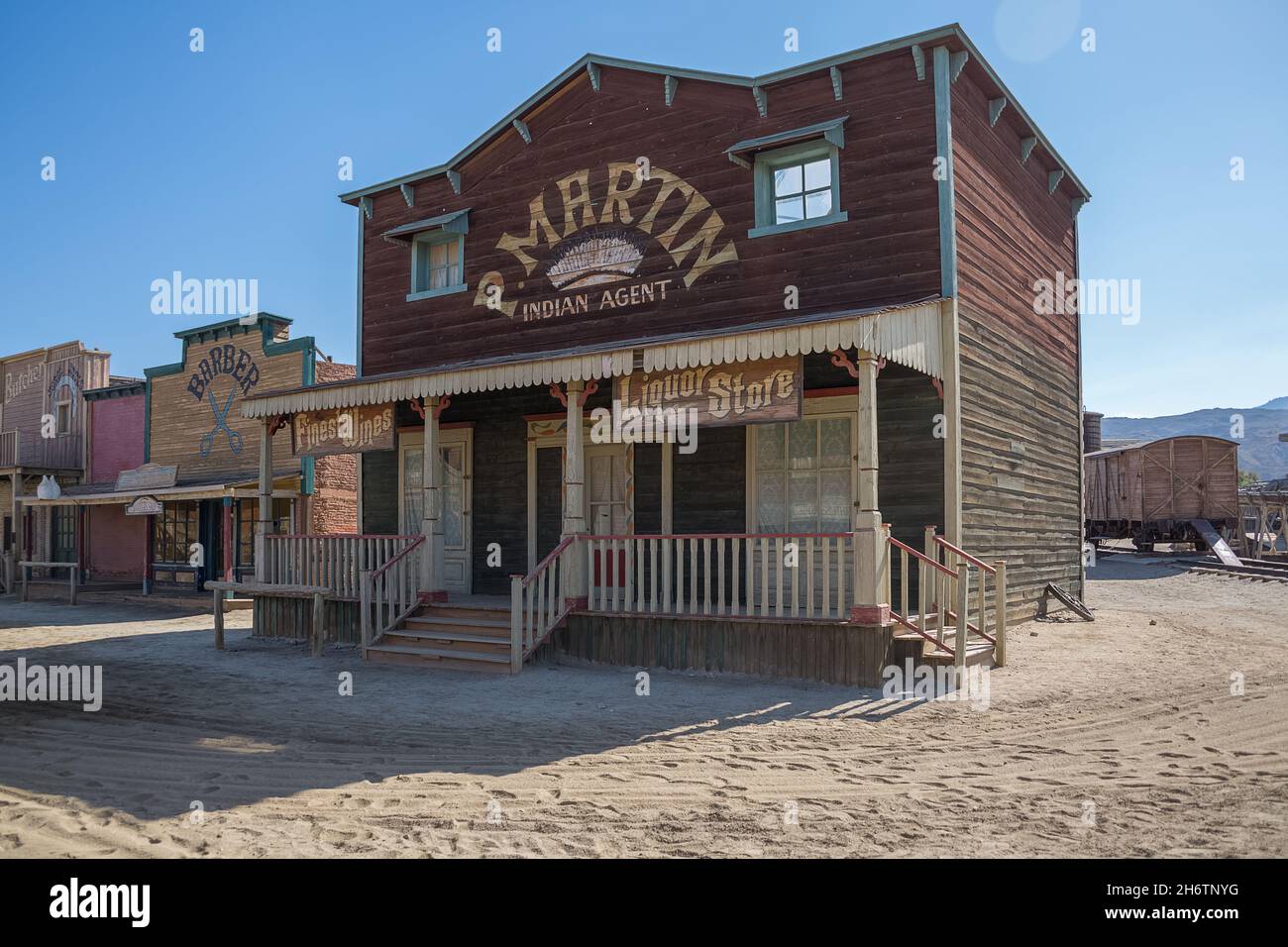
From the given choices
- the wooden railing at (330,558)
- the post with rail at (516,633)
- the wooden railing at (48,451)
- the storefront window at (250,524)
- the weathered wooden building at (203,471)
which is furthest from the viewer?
the wooden railing at (48,451)

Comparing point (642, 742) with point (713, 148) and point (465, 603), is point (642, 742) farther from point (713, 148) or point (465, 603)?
point (713, 148)

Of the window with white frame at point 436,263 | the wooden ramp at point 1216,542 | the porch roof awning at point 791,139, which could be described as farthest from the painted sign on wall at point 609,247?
the wooden ramp at point 1216,542

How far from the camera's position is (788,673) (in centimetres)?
932

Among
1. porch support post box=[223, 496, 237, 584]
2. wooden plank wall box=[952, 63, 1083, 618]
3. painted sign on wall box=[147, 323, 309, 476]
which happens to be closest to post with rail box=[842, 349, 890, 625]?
wooden plank wall box=[952, 63, 1083, 618]

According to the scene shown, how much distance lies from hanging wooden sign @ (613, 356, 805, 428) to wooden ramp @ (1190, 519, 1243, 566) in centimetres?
1947

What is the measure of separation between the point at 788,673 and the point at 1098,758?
3.47 meters

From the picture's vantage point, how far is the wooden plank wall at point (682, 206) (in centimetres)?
1108

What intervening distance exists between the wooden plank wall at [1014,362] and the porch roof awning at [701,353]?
1.48 metres

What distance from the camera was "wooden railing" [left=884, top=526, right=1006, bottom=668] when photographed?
8.90m

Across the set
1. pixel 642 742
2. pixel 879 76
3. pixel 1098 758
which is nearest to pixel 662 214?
pixel 879 76

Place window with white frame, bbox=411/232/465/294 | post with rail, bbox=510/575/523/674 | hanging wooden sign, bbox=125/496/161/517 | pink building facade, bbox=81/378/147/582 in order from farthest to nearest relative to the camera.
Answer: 1. pink building facade, bbox=81/378/147/582
2. hanging wooden sign, bbox=125/496/161/517
3. window with white frame, bbox=411/232/465/294
4. post with rail, bbox=510/575/523/674

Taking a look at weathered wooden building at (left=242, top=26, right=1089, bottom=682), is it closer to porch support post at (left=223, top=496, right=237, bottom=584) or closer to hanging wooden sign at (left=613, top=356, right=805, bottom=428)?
hanging wooden sign at (left=613, top=356, right=805, bottom=428)

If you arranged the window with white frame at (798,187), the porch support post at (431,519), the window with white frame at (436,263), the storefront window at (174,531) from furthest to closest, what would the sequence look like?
the storefront window at (174,531) < the window with white frame at (436,263) < the porch support post at (431,519) < the window with white frame at (798,187)

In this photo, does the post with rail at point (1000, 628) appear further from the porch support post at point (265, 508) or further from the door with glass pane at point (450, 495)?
the porch support post at point (265, 508)
